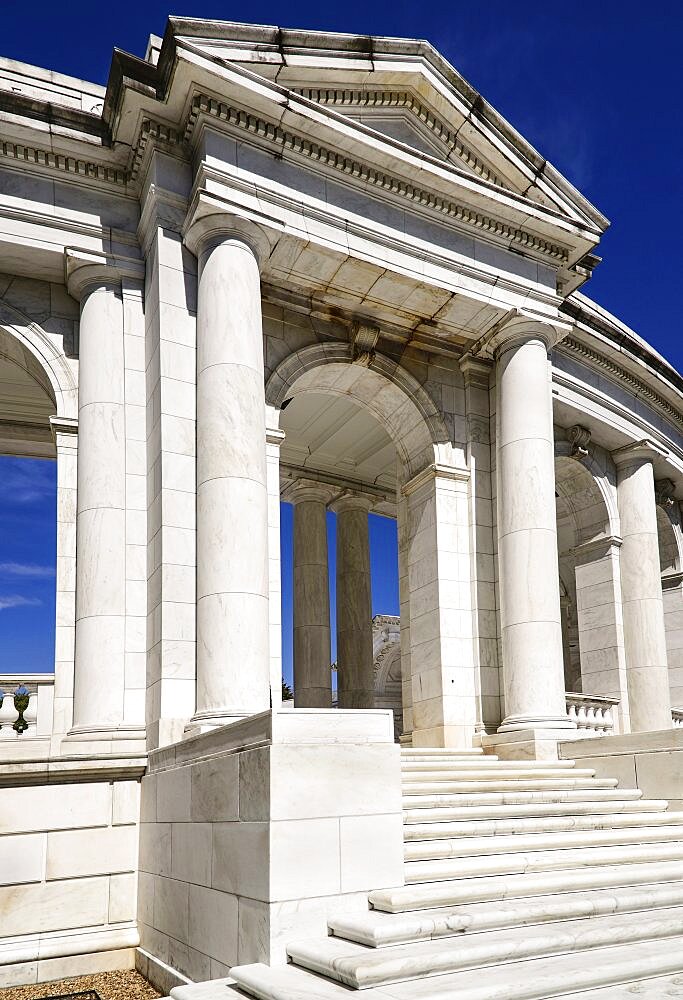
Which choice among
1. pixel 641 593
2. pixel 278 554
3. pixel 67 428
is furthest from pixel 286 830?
pixel 641 593

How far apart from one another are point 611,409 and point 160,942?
24016 mm

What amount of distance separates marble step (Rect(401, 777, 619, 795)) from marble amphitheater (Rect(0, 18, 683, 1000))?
0.28ft

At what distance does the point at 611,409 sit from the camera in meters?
33.9

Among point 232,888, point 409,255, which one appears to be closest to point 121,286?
point 409,255

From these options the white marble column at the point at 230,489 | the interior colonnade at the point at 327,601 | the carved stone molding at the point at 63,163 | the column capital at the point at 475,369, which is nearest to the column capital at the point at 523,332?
the column capital at the point at 475,369

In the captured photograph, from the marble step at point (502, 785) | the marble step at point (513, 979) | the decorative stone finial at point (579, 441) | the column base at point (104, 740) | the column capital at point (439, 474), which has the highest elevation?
the decorative stone finial at point (579, 441)

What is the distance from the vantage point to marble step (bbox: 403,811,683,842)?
15.6m

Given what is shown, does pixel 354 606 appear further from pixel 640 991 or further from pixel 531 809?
pixel 640 991

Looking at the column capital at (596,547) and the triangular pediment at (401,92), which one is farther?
the column capital at (596,547)

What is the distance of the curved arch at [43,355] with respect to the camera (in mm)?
22781

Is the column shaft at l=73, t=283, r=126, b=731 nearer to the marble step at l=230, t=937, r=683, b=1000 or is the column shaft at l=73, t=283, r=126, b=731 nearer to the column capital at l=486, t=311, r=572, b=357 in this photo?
the marble step at l=230, t=937, r=683, b=1000

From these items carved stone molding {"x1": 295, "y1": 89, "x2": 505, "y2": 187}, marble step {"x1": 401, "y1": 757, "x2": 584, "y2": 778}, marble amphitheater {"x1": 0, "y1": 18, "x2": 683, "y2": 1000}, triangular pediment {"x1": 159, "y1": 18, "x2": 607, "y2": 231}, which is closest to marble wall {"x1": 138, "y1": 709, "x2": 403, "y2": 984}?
marble amphitheater {"x1": 0, "y1": 18, "x2": 683, "y2": 1000}

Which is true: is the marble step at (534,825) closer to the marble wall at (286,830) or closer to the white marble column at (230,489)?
the marble wall at (286,830)

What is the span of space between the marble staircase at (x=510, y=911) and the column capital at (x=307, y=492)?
66.7ft
